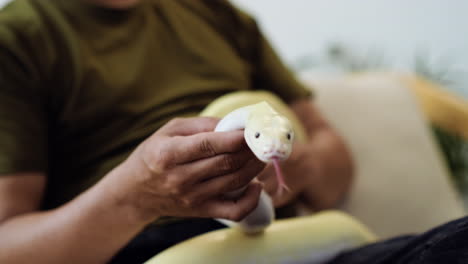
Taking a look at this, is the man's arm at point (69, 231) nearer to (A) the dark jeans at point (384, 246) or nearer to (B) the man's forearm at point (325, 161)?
(A) the dark jeans at point (384, 246)

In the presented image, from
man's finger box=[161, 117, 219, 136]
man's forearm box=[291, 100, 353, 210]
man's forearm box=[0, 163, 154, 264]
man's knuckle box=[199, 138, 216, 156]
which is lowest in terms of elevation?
man's forearm box=[291, 100, 353, 210]

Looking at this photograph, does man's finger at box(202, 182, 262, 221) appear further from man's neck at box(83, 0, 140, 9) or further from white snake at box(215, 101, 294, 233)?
man's neck at box(83, 0, 140, 9)

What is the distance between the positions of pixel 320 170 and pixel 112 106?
0.37 metres

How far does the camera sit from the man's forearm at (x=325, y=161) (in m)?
0.86

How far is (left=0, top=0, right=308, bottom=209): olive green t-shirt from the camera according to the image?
63 centimetres

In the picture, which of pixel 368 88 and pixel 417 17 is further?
pixel 417 17

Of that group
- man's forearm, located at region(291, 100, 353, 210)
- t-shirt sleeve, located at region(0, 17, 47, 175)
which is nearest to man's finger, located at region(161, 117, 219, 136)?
t-shirt sleeve, located at region(0, 17, 47, 175)

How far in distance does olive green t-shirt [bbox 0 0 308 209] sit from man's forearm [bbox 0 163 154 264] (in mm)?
80

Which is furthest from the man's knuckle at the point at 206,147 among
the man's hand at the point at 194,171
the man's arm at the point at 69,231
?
the man's arm at the point at 69,231

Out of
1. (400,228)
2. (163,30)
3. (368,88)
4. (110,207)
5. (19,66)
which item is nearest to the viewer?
(110,207)

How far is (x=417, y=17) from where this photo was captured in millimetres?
1680

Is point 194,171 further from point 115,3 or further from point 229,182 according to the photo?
point 115,3

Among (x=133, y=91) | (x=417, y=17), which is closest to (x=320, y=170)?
(x=133, y=91)

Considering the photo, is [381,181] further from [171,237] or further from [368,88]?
[171,237]
